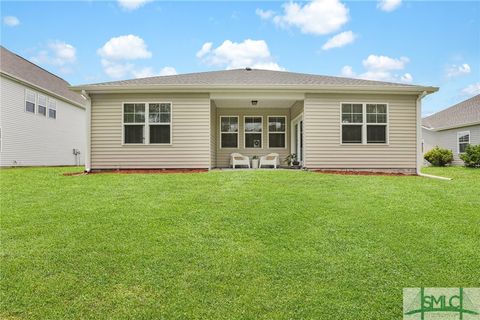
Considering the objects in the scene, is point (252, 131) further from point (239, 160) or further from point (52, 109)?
point (52, 109)

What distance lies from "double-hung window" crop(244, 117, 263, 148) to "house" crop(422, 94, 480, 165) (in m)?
13.9

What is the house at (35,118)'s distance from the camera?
54.6ft

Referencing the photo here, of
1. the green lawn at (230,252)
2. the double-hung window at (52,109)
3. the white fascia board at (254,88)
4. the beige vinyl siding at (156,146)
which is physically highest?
the double-hung window at (52,109)

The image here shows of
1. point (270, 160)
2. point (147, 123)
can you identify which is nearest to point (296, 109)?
point (270, 160)

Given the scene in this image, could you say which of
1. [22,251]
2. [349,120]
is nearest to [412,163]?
[349,120]

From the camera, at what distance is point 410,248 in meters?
4.40

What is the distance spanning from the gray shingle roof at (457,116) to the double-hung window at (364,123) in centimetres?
1185

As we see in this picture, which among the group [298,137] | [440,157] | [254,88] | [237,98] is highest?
[254,88]

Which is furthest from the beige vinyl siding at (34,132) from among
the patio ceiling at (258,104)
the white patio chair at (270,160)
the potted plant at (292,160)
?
the potted plant at (292,160)

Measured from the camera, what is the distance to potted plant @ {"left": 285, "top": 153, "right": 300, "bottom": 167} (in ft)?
46.1

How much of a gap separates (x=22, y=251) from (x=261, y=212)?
3.48 m

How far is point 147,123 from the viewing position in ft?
39.6

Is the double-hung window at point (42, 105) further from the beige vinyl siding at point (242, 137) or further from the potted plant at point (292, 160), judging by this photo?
the potted plant at point (292, 160)

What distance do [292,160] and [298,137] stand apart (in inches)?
39.9
